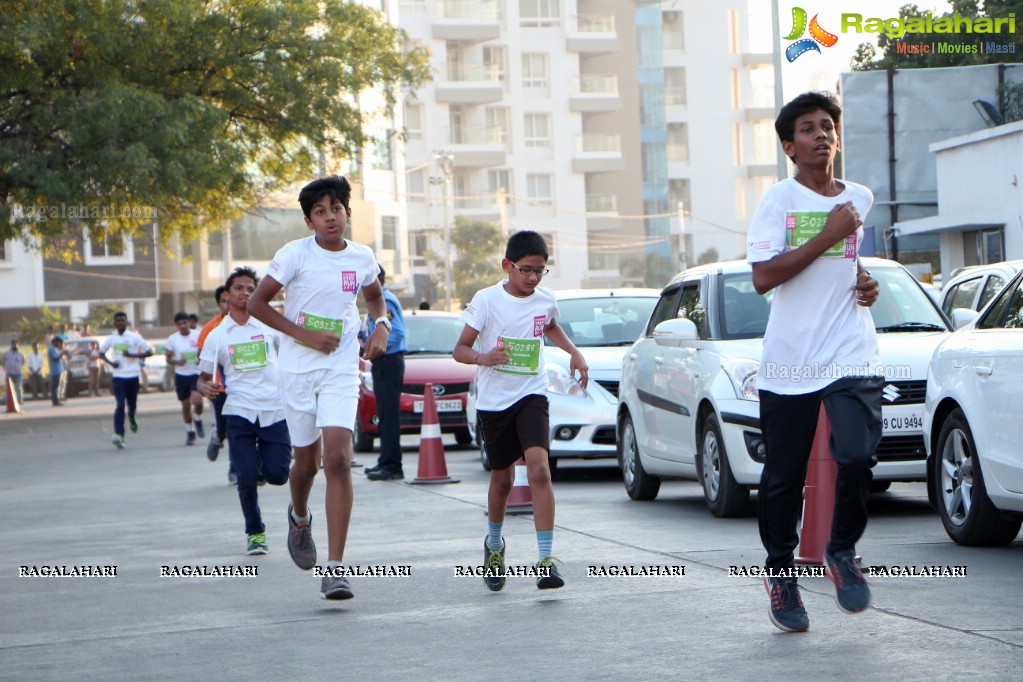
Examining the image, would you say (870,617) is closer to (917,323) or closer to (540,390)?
(540,390)

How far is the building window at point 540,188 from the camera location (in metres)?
84.2

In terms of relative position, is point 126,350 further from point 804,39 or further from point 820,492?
point 804,39

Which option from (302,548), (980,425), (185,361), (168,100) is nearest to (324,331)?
(302,548)

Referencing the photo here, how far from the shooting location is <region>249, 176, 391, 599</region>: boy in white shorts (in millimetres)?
7762

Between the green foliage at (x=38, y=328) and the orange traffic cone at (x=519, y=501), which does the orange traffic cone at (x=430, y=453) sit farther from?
the green foliage at (x=38, y=328)

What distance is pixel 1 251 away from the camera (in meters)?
64.6

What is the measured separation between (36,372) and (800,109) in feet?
152

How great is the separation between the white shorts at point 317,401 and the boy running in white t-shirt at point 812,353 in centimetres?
238

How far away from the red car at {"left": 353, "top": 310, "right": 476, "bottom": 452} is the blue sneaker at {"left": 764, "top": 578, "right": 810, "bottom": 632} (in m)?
13.0

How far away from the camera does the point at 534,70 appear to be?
83.7 metres

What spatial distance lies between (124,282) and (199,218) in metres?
27.2

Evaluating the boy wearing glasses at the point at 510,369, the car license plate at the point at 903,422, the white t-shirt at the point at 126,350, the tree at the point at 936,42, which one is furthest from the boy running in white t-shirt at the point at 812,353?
the tree at the point at 936,42

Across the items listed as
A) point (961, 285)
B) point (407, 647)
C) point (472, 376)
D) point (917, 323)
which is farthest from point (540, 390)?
point (472, 376)

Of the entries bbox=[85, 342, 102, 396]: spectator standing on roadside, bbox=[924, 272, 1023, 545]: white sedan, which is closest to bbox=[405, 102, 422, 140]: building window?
bbox=[85, 342, 102, 396]: spectator standing on roadside
